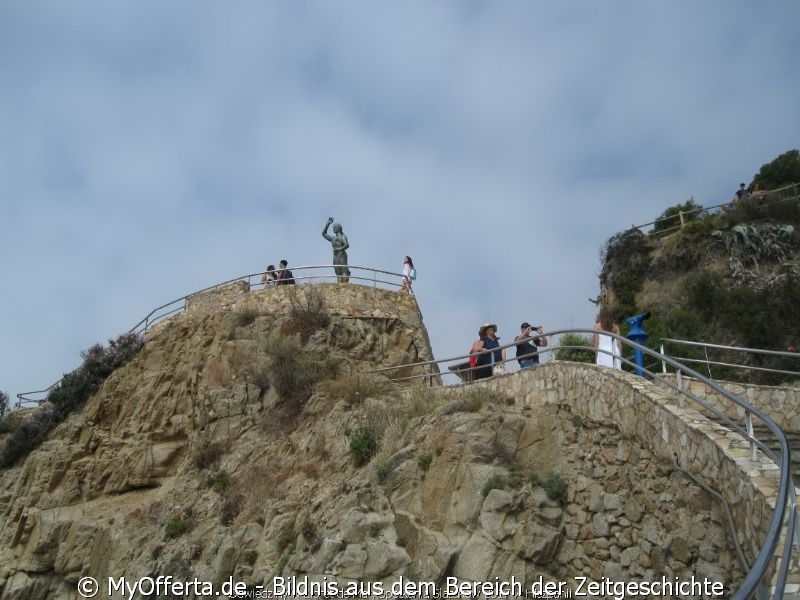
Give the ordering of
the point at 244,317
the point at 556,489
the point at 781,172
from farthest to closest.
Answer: the point at 781,172 → the point at 244,317 → the point at 556,489

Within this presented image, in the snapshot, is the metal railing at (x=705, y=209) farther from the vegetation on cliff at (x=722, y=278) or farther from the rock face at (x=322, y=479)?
the rock face at (x=322, y=479)

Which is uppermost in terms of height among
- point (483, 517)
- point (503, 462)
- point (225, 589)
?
point (503, 462)

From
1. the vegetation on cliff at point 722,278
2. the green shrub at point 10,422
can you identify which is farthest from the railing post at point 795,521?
the green shrub at point 10,422

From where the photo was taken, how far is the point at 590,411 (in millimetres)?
10078

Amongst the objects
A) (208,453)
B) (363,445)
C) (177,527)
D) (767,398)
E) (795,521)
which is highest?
(767,398)

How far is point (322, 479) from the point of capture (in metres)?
12.0

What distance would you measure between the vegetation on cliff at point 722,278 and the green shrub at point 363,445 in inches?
347

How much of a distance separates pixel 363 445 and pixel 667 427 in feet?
17.1

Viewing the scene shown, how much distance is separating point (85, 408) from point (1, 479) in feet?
8.71

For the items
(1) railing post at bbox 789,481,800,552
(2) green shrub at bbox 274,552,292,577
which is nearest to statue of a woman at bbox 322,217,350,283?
(2) green shrub at bbox 274,552,292,577

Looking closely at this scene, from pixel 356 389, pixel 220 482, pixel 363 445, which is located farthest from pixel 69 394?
pixel 363 445

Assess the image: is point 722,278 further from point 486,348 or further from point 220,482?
point 220,482

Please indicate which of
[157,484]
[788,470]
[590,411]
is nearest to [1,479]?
[157,484]

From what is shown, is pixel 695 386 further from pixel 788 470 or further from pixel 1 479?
pixel 1 479
